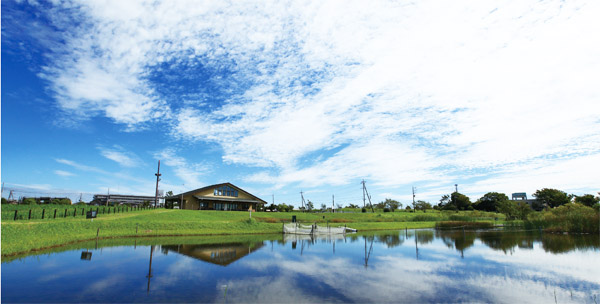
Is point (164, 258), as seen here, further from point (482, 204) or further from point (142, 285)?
point (482, 204)

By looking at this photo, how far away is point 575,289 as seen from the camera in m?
15.3

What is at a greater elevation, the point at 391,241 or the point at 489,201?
the point at 489,201

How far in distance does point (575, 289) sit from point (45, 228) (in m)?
40.9

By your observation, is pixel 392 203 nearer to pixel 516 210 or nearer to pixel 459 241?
pixel 516 210

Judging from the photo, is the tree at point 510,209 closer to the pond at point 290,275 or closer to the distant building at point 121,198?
the pond at point 290,275

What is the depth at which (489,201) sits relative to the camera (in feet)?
371

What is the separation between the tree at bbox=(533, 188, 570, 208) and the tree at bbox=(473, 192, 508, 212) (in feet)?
40.3

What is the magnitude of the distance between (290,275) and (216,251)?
33.2ft

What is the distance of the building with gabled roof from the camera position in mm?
70125

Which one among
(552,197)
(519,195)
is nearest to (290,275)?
(552,197)

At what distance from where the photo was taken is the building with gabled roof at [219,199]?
70.1 metres

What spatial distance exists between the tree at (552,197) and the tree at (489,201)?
1229 centimetres

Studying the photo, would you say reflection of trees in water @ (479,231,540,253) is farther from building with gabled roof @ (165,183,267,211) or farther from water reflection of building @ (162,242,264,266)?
building with gabled roof @ (165,183,267,211)

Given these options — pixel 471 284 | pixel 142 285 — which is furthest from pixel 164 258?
pixel 471 284
